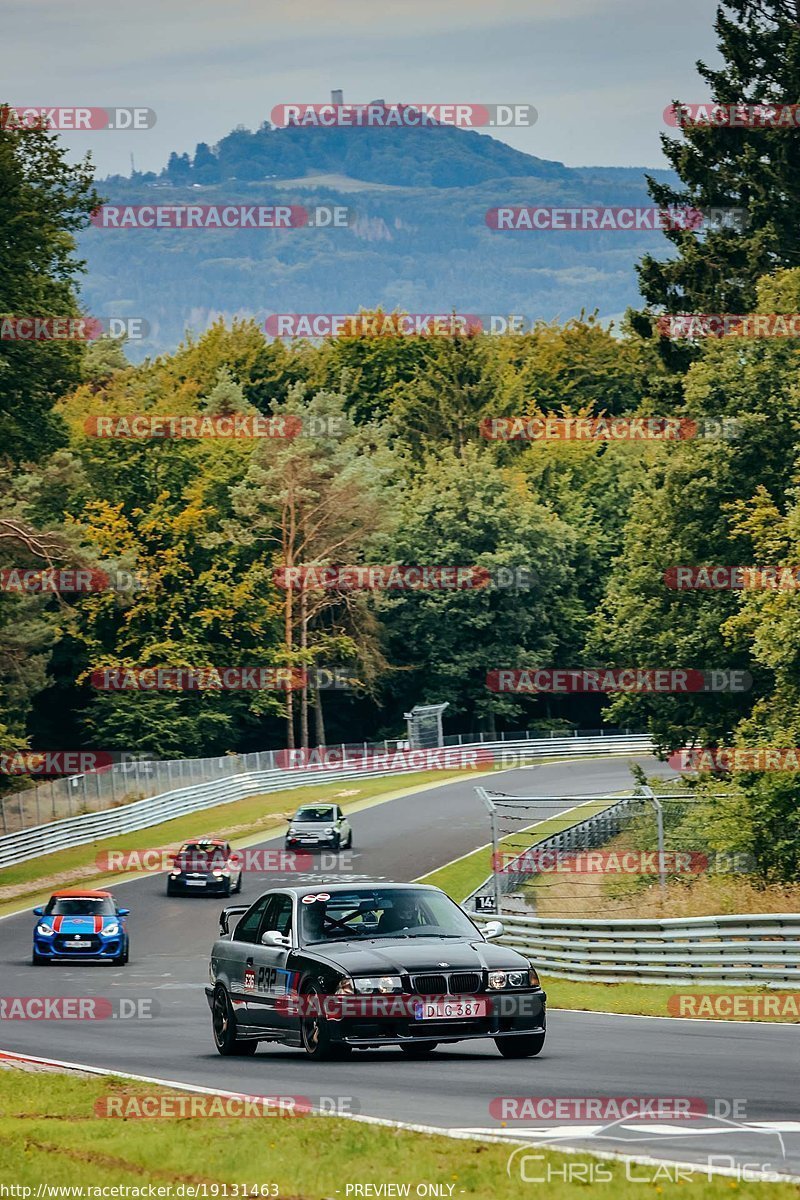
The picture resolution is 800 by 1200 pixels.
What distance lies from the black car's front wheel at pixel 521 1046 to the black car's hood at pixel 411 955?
2.06 feet

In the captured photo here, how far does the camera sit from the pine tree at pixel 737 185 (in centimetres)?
5616

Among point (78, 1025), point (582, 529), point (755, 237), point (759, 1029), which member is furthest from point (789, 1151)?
point (582, 529)

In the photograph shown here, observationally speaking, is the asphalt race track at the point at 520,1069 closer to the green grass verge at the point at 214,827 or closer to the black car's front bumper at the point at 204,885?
the black car's front bumper at the point at 204,885

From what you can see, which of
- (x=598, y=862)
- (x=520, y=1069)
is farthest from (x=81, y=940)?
(x=520, y=1069)

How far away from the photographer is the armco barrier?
5572 cm

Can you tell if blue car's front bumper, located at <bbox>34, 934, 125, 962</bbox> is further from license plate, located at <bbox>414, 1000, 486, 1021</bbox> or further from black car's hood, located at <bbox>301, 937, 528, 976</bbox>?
license plate, located at <bbox>414, 1000, 486, 1021</bbox>

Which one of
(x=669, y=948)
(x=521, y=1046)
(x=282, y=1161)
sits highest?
(x=282, y=1161)

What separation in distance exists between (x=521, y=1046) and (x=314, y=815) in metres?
39.5

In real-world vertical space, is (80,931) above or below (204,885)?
above

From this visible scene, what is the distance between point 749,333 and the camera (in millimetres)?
47344

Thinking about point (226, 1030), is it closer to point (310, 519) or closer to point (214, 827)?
point (214, 827)

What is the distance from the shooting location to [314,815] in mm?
54281

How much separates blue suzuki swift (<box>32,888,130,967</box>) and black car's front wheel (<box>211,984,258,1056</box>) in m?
15.4

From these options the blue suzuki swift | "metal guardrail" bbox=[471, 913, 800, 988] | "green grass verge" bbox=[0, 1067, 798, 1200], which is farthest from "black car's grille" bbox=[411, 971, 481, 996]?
the blue suzuki swift
